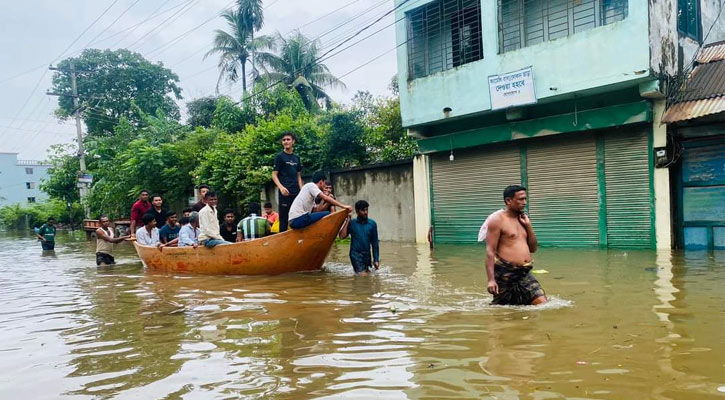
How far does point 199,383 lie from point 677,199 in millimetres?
10473

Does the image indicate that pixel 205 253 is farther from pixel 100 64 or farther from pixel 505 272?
pixel 100 64

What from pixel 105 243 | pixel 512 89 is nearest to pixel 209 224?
pixel 105 243

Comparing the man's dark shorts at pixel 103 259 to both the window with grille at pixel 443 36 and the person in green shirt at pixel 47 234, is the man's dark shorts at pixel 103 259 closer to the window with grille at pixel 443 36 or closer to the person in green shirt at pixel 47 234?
the person in green shirt at pixel 47 234

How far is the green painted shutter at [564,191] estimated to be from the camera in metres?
11.6

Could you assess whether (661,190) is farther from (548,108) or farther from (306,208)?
(306,208)

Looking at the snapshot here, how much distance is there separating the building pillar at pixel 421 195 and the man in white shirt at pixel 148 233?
7.11 metres

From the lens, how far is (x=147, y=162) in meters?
22.0

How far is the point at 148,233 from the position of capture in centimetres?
1103

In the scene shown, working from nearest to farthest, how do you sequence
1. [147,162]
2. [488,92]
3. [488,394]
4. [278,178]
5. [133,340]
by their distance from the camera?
[488,394]
[133,340]
[278,178]
[488,92]
[147,162]

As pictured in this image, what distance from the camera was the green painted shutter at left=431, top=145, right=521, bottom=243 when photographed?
13.1 metres

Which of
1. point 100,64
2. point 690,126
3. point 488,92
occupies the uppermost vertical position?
point 100,64

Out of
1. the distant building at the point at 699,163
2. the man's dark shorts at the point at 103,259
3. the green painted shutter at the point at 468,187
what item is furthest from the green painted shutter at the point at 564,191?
the man's dark shorts at the point at 103,259

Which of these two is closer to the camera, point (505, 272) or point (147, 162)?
point (505, 272)

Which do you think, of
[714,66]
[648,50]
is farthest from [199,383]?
[714,66]
